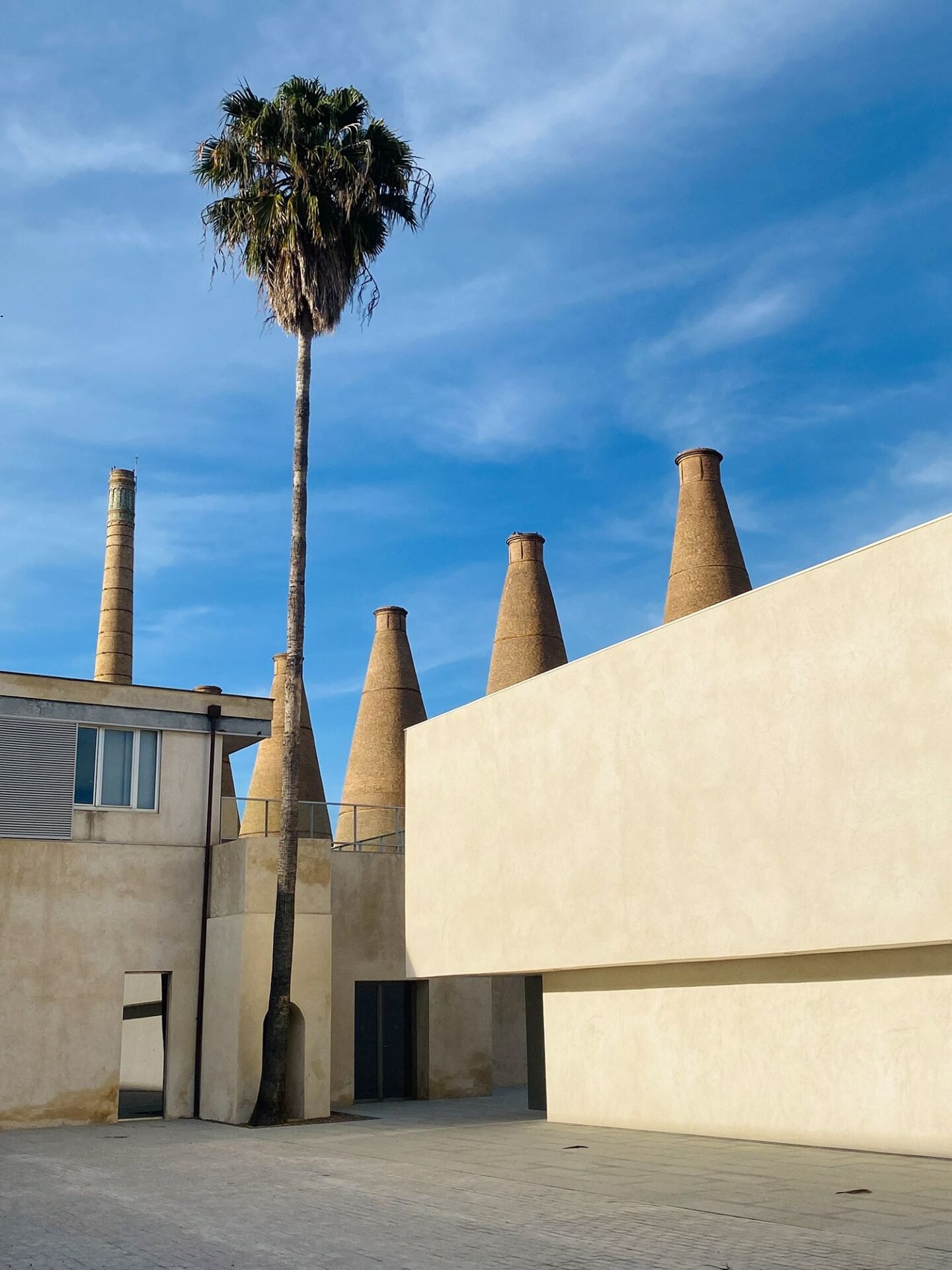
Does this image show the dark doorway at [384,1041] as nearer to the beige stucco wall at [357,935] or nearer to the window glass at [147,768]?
the beige stucco wall at [357,935]

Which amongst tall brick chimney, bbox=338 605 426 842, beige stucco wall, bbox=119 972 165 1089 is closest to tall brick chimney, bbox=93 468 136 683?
tall brick chimney, bbox=338 605 426 842

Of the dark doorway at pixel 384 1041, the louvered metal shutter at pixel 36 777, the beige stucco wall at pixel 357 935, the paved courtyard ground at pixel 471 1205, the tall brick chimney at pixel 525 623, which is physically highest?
the tall brick chimney at pixel 525 623

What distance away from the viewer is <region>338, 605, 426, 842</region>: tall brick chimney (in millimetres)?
39656

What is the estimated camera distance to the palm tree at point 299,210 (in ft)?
66.7

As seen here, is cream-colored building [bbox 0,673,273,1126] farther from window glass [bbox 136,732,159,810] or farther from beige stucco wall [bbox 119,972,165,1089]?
beige stucco wall [bbox 119,972,165,1089]

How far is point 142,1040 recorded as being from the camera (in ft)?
114

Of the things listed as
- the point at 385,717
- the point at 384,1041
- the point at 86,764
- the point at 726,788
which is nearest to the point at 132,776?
the point at 86,764

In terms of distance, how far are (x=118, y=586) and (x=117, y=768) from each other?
68.8 ft

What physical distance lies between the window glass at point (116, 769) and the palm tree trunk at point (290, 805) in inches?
147

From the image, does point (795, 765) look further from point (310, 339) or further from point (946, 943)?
point (310, 339)

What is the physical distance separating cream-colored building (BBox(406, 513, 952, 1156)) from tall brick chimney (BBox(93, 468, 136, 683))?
24569 mm

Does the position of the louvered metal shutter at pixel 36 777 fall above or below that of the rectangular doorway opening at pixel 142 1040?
above

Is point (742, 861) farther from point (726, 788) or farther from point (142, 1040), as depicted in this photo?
point (142, 1040)

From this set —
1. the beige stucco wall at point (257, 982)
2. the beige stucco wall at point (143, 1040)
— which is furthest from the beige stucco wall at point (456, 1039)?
the beige stucco wall at point (143, 1040)
